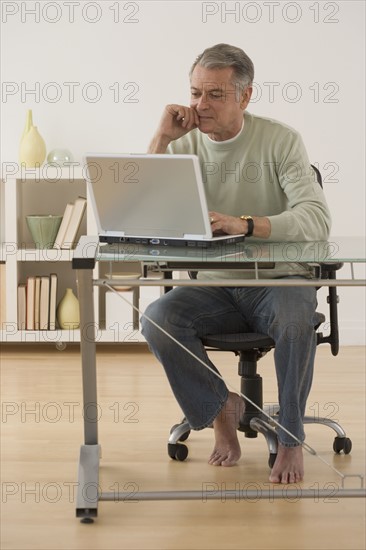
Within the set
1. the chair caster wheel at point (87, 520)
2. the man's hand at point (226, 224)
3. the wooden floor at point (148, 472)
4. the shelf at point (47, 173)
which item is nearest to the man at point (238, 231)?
the man's hand at point (226, 224)

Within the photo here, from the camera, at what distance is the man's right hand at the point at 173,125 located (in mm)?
2793

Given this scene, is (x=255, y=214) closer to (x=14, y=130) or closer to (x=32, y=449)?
(x=32, y=449)

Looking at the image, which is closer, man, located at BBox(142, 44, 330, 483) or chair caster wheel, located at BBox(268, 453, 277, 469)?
man, located at BBox(142, 44, 330, 483)

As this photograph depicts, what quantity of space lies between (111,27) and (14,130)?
0.66m

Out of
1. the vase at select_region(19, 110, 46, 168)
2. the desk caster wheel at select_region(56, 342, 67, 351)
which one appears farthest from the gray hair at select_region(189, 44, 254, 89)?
the desk caster wheel at select_region(56, 342, 67, 351)

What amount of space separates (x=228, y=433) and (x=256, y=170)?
75 cm

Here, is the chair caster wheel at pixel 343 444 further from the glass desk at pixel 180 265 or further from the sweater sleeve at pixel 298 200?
the sweater sleeve at pixel 298 200

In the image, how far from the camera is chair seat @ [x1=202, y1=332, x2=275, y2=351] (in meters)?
2.67

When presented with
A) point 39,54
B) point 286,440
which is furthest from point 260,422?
point 39,54

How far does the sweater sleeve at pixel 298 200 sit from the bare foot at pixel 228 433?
480 millimetres

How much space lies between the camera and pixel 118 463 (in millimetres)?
2871

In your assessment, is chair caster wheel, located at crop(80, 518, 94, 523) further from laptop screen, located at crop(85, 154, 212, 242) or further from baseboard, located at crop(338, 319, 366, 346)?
baseboard, located at crop(338, 319, 366, 346)

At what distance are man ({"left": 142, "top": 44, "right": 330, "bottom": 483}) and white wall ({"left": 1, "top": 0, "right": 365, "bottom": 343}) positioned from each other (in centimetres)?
180

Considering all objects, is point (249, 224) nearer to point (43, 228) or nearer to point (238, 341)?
point (238, 341)
